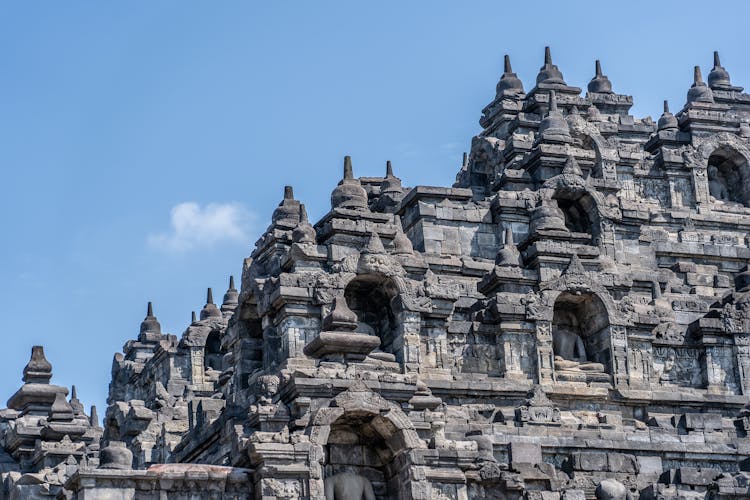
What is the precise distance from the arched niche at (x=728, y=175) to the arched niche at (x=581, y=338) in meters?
14.9

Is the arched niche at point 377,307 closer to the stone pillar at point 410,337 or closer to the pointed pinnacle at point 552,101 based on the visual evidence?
the stone pillar at point 410,337

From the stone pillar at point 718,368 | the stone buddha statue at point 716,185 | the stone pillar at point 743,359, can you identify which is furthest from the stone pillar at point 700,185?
the stone pillar at point 718,368

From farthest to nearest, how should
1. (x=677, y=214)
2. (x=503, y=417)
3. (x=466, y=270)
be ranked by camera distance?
(x=677, y=214) → (x=466, y=270) → (x=503, y=417)

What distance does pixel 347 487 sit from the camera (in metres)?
34.9

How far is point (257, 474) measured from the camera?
34.2 m

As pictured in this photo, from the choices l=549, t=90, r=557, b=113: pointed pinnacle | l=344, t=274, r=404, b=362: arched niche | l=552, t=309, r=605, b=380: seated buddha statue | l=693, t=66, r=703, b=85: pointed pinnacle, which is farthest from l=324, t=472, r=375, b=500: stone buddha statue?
l=693, t=66, r=703, b=85: pointed pinnacle

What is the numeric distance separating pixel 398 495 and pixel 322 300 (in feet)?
31.1

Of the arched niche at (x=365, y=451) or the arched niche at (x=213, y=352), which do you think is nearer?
the arched niche at (x=365, y=451)

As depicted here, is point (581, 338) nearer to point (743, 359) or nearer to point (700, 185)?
point (743, 359)

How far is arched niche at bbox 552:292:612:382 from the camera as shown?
153 feet

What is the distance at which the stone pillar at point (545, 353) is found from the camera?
151 ft

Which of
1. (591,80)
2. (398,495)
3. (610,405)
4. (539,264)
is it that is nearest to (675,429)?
(610,405)

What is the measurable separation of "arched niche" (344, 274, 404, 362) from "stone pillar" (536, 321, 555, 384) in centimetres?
387

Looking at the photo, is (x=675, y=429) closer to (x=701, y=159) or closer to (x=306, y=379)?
(x=306, y=379)
